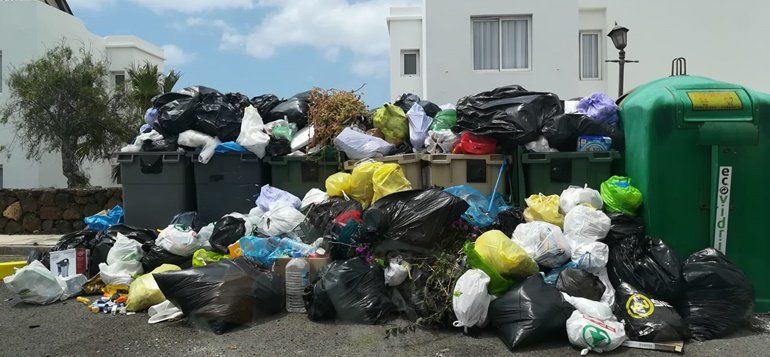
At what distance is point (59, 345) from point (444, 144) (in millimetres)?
3559

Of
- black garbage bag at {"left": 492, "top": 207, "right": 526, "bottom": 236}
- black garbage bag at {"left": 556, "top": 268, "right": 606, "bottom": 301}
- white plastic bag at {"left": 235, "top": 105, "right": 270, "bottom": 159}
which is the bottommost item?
black garbage bag at {"left": 556, "top": 268, "right": 606, "bottom": 301}

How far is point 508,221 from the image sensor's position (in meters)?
4.72

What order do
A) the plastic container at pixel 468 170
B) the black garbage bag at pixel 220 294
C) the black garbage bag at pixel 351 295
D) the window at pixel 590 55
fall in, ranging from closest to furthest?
the black garbage bag at pixel 220 294 < the black garbage bag at pixel 351 295 < the plastic container at pixel 468 170 < the window at pixel 590 55

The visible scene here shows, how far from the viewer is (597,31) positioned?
13.5m

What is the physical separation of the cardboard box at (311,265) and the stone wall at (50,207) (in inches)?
251

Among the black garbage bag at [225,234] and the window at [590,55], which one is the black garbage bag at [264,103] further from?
the window at [590,55]

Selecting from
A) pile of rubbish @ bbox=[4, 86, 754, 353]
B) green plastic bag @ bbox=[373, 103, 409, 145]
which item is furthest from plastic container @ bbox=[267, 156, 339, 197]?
green plastic bag @ bbox=[373, 103, 409, 145]

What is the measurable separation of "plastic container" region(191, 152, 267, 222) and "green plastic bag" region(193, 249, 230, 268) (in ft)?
3.00

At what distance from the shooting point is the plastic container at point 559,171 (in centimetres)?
512

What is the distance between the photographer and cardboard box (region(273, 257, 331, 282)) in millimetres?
4625

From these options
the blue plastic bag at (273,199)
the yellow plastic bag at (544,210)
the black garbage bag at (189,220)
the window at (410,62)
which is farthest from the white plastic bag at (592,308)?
the window at (410,62)

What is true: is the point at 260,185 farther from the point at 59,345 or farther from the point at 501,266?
the point at 501,266

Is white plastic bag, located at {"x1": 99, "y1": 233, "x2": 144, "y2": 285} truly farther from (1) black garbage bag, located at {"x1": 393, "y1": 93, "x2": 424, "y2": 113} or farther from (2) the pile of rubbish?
(1) black garbage bag, located at {"x1": 393, "y1": 93, "x2": 424, "y2": 113}

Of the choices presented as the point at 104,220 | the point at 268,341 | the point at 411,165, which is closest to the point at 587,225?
the point at 411,165
